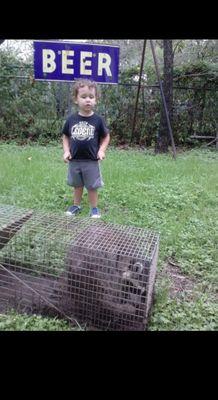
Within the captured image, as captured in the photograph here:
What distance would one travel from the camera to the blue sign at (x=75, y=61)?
6.87 metres

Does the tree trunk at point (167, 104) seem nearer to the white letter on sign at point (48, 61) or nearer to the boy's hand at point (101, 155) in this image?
the white letter on sign at point (48, 61)

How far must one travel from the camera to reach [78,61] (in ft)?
23.1

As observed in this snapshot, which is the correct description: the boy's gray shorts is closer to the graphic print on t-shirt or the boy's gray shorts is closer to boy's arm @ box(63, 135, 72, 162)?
boy's arm @ box(63, 135, 72, 162)

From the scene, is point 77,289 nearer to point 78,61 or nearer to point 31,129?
point 78,61

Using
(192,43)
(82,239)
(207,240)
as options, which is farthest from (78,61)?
(192,43)

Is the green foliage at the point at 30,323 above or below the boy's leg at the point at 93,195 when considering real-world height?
below

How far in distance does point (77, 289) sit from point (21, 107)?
772cm

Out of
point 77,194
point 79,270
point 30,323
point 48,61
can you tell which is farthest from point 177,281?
point 48,61

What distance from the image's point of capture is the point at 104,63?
712cm

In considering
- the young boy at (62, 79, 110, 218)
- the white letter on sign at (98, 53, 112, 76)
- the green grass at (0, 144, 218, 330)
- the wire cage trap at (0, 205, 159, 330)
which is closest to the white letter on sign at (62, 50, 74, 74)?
the white letter on sign at (98, 53, 112, 76)

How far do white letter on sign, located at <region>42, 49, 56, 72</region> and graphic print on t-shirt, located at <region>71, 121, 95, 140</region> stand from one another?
3.60 meters

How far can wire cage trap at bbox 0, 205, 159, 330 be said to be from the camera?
7.77ft

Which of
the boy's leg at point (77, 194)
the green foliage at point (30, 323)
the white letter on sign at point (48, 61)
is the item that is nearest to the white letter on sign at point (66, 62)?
the white letter on sign at point (48, 61)

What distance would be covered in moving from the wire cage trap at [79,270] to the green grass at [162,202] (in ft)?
0.90
